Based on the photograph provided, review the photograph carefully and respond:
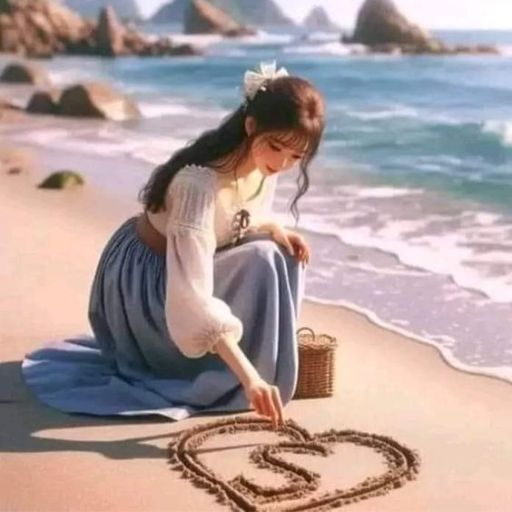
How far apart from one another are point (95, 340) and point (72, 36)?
20.3ft

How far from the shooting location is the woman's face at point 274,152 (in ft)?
8.04

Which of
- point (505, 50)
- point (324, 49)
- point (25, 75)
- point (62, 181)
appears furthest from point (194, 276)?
point (25, 75)

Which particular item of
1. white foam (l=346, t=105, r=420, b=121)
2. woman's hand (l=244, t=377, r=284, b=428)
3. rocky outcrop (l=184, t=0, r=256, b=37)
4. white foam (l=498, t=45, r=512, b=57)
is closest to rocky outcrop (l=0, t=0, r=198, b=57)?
rocky outcrop (l=184, t=0, r=256, b=37)

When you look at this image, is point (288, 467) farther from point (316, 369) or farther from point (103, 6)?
point (103, 6)

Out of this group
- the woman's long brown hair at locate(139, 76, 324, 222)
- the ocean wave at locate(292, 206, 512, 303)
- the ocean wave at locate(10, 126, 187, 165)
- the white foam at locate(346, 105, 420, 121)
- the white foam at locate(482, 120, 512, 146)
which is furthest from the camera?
the white foam at locate(346, 105, 420, 121)

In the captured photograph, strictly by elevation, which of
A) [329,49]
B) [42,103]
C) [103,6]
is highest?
[103,6]

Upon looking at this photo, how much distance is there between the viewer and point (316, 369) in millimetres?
2656

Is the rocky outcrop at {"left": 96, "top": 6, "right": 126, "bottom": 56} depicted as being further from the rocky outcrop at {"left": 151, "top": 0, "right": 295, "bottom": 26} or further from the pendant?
the pendant

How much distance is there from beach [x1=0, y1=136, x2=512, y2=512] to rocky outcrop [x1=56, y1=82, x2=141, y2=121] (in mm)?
4062

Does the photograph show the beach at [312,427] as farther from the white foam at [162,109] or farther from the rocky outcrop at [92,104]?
the white foam at [162,109]

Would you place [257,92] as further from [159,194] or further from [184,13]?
[184,13]

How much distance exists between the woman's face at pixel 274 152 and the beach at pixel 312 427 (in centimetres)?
50

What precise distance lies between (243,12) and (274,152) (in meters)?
6.31

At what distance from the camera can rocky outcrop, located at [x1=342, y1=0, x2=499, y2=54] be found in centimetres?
820
